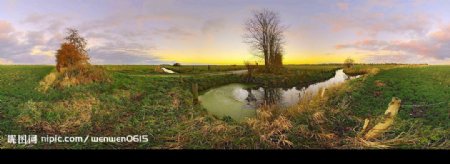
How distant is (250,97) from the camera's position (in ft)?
→ 25.6

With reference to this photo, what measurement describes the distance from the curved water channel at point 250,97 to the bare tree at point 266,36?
15.1 inches

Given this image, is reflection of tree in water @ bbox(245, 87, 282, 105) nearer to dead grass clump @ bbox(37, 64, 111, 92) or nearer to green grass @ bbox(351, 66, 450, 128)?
green grass @ bbox(351, 66, 450, 128)

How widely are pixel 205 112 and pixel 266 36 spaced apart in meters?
1.38

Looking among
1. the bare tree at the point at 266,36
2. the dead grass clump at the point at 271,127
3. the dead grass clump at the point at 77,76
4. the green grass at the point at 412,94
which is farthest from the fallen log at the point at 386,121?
the dead grass clump at the point at 77,76

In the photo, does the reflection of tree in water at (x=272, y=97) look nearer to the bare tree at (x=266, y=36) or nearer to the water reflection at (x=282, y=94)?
the water reflection at (x=282, y=94)

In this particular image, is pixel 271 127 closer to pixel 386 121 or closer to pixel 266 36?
pixel 266 36

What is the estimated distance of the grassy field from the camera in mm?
7598

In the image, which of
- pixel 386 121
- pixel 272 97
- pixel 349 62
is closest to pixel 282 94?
pixel 272 97

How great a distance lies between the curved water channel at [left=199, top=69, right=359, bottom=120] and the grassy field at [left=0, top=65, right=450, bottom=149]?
0.34ft

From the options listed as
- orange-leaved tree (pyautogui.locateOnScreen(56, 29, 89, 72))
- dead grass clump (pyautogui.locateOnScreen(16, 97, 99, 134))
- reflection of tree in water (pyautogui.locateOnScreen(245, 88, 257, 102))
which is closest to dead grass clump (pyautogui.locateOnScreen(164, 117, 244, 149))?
reflection of tree in water (pyautogui.locateOnScreen(245, 88, 257, 102))
